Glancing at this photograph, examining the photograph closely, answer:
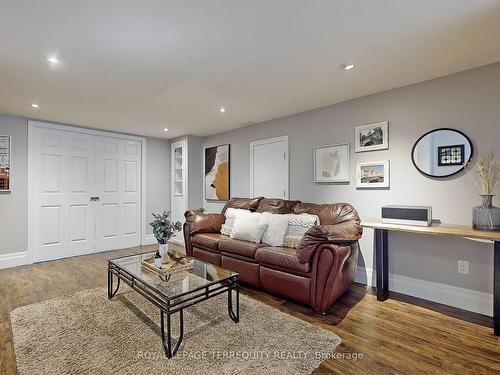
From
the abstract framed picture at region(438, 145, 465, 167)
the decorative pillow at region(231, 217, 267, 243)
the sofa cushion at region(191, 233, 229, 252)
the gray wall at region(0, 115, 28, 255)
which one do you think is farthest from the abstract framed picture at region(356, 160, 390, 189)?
the gray wall at region(0, 115, 28, 255)

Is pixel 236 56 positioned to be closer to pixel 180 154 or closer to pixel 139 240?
pixel 180 154

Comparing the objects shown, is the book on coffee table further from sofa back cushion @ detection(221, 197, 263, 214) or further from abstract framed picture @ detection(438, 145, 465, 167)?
abstract framed picture @ detection(438, 145, 465, 167)

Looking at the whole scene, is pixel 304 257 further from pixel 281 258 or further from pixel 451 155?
pixel 451 155

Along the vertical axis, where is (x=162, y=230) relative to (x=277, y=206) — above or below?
below

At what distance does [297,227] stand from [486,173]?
1750 mm

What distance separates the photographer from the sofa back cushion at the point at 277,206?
11.2 ft

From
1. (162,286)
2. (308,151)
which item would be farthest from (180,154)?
(162,286)

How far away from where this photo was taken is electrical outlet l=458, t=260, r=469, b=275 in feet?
7.85

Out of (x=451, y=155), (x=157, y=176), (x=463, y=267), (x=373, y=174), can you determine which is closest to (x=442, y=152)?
(x=451, y=155)

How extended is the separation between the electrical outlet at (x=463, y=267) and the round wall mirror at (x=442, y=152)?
0.83 metres

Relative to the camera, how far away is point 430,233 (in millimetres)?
2152

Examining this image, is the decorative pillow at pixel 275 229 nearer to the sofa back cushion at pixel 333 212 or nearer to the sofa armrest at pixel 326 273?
the sofa back cushion at pixel 333 212

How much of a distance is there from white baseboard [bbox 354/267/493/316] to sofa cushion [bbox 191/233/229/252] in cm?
182

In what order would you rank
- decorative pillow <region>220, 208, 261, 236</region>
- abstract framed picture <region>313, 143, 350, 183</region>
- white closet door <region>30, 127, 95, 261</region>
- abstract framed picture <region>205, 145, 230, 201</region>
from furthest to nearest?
abstract framed picture <region>205, 145, 230, 201</region>, white closet door <region>30, 127, 95, 261</region>, decorative pillow <region>220, 208, 261, 236</region>, abstract framed picture <region>313, 143, 350, 183</region>
